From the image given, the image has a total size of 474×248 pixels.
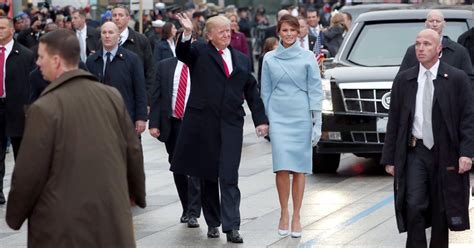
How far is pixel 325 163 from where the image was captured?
1650 centimetres

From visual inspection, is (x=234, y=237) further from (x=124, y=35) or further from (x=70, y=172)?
(x=70, y=172)

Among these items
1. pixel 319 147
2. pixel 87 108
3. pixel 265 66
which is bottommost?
pixel 319 147

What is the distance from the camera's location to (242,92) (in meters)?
11.6

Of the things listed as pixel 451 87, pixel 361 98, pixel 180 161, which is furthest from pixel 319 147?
pixel 451 87

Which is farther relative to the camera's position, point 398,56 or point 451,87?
point 398,56

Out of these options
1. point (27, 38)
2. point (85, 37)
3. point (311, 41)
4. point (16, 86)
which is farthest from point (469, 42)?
point (27, 38)

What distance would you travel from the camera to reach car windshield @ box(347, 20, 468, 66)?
1669 cm

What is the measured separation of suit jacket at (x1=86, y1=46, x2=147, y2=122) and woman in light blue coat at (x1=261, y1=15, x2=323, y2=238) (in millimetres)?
1681

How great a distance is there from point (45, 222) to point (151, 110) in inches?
239

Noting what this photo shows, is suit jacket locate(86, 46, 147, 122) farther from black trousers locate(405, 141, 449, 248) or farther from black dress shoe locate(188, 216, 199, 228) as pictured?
black trousers locate(405, 141, 449, 248)

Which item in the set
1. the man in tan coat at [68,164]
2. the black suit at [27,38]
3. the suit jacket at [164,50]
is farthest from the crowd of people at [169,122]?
the black suit at [27,38]

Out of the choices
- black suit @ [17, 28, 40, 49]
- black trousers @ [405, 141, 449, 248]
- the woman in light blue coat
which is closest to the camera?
black trousers @ [405, 141, 449, 248]


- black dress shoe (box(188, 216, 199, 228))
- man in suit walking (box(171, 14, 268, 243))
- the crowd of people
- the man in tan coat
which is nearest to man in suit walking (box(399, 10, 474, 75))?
the crowd of people

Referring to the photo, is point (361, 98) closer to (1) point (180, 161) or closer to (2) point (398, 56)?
(2) point (398, 56)
